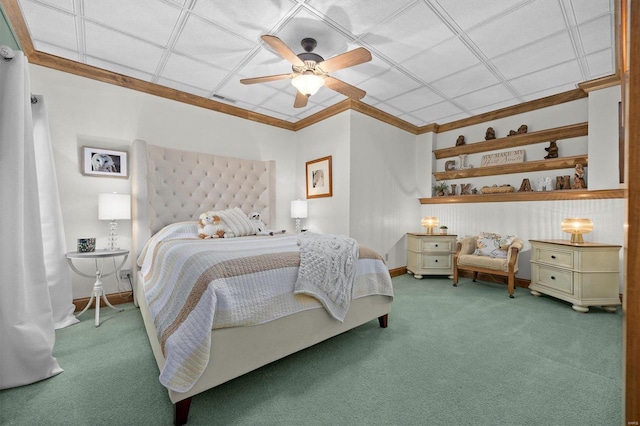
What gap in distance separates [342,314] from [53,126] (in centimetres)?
363

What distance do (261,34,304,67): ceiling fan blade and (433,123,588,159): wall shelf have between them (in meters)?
3.55

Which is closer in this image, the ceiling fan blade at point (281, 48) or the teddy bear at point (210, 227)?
the ceiling fan blade at point (281, 48)

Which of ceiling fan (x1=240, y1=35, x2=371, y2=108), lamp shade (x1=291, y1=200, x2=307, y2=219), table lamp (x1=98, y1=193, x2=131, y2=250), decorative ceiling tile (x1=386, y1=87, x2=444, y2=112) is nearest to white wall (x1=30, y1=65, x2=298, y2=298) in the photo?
table lamp (x1=98, y1=193, x2=131, y2=250)

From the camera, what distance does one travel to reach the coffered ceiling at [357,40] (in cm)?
224

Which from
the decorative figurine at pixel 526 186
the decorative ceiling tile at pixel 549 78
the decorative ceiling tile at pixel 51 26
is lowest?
the decorative figurine at pixel 526 186

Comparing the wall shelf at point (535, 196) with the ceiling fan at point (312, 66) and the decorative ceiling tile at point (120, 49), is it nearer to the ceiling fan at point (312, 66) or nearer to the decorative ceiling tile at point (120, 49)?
the ceiling fan at point (312, 66)

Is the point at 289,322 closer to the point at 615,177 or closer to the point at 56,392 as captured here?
the point at 56,392

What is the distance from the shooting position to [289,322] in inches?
75.6

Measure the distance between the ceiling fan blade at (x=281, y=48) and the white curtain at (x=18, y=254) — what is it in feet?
5.65

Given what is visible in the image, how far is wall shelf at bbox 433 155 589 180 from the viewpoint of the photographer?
3781mm

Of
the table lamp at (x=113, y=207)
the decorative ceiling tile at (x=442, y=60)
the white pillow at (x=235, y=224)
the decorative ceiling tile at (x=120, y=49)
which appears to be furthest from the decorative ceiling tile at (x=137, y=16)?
the decorative ceiling tile at (x=442, y=60)

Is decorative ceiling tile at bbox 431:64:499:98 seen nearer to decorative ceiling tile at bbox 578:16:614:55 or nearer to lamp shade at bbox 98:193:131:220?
decorative ceiling tile at bbox 578:16:614:55

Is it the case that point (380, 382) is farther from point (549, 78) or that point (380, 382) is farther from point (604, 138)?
point (604, 138)

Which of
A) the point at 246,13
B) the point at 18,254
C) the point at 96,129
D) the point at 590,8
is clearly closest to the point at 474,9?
the point at 590,8
